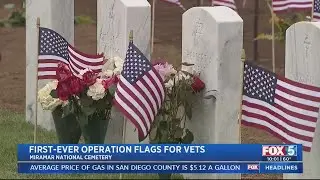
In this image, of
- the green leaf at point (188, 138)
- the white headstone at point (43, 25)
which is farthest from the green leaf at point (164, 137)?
the white headstone at point (43, 25)

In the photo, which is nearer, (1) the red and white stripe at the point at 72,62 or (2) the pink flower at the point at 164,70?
(2) the pink flower at the point at 164,70

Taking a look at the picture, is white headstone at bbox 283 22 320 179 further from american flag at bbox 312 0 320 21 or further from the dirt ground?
american flag at bbox 312 0 320 21

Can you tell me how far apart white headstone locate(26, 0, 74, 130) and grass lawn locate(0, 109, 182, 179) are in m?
0.19

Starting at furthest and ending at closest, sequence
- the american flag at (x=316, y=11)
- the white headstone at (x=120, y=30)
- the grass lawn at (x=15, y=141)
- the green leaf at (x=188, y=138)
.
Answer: the american flag at (x=316, y=11) → the white headstone at (x=120, y=30) → the grass lawn at (x=15, y=141) → the green leaf at (x=188, y=138)

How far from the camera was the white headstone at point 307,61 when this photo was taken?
7.94 m

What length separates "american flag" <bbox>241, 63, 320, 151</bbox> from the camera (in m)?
7.69

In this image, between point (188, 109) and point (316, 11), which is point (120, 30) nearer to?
point (188, 109)

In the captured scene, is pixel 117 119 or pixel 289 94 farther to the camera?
pixel 117 119

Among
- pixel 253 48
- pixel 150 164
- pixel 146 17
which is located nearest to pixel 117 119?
pixel 146 17

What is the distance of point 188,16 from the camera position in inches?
336

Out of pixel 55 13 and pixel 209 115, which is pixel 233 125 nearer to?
pixel 209 115

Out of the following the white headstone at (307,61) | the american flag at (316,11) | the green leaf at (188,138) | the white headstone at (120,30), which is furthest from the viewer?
the american flag at (316,11)

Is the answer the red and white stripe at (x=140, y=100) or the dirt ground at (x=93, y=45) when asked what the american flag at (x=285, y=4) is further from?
the red and white stripe at (x=140, y=100)

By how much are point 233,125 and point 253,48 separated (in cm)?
944
